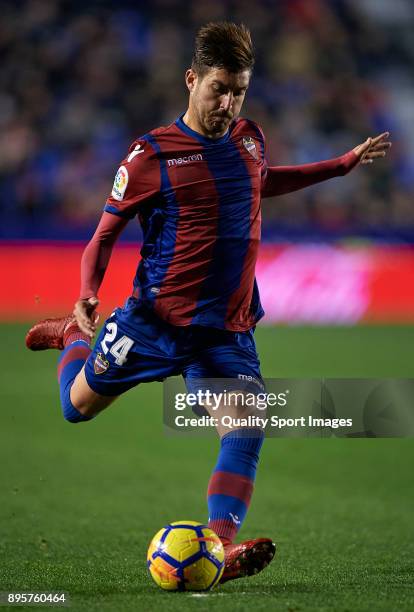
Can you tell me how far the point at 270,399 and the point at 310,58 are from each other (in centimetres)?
1361

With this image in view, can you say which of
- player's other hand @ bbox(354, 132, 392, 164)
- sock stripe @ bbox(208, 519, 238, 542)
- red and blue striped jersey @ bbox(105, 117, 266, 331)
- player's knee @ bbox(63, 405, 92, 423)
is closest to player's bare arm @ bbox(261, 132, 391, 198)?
player's other hand @ bbox(354, 132, 392, 164)

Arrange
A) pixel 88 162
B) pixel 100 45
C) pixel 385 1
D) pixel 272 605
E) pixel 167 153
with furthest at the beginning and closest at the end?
pixel 385 1 → pixel 100 45 → pixel 88 162 → pixel 167 153 → pixel 272 605

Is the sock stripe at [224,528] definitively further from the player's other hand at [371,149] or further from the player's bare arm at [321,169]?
the player's other hand at [371,149]

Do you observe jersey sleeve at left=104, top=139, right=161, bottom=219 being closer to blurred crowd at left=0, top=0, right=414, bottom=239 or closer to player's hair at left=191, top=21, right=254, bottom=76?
player's hair at left=191, top=21, right=254, bottom=76

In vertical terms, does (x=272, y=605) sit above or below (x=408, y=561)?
above

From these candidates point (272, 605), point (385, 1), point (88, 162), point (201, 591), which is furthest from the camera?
point (385, 1)

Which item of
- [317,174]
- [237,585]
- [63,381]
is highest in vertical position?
[317,174]

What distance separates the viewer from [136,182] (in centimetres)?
431

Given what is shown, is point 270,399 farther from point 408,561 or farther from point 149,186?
point 149,186

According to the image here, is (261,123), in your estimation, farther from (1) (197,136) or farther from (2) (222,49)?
(2) (222,49)

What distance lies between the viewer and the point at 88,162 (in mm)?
16562

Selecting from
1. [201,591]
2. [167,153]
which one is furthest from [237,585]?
[167,153]

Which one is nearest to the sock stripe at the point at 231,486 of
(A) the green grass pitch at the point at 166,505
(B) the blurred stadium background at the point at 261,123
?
(A) the green grass pitch at the point at 166,505

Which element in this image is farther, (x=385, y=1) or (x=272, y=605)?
(x=385, y=1)
